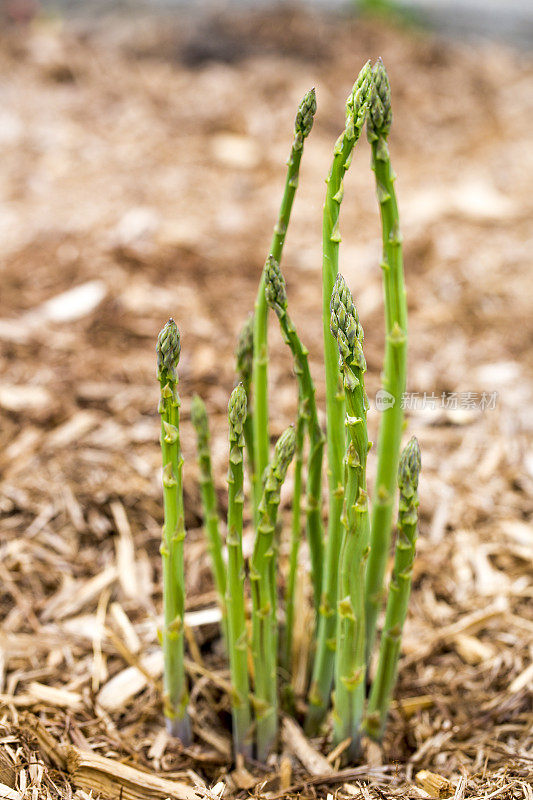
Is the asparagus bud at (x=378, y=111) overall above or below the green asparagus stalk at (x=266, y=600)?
above

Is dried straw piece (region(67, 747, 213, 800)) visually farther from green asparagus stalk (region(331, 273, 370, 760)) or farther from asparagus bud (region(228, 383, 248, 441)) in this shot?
asparagus bud (region(228, 383, 248, 441))

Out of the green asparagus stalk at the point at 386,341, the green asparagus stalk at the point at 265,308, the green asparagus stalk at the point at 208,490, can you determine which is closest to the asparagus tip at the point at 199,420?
the green asparagus stalk at the point at 208,490

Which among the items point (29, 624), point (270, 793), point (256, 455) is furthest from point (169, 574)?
point (29, 624)

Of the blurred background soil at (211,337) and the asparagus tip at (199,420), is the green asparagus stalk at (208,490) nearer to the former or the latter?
Result: the asparagus tip at (199,420)

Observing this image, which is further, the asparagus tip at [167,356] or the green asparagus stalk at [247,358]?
the green asparagus stalk at [247,358]

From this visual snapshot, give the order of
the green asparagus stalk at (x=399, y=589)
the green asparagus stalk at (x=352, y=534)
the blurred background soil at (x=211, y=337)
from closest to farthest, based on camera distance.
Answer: the green asparagus stalk at (x=352, y=534) → the green asparagus stalk at (x=399, y=589) → the blurred background soil at (x=211, y=337)

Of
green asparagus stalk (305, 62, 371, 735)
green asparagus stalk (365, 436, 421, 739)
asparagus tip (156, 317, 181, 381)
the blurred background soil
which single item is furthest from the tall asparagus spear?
green asparagus stalk (365, 436, 421, 739)

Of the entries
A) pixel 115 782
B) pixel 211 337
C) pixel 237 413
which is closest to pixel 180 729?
pixel 115 782
